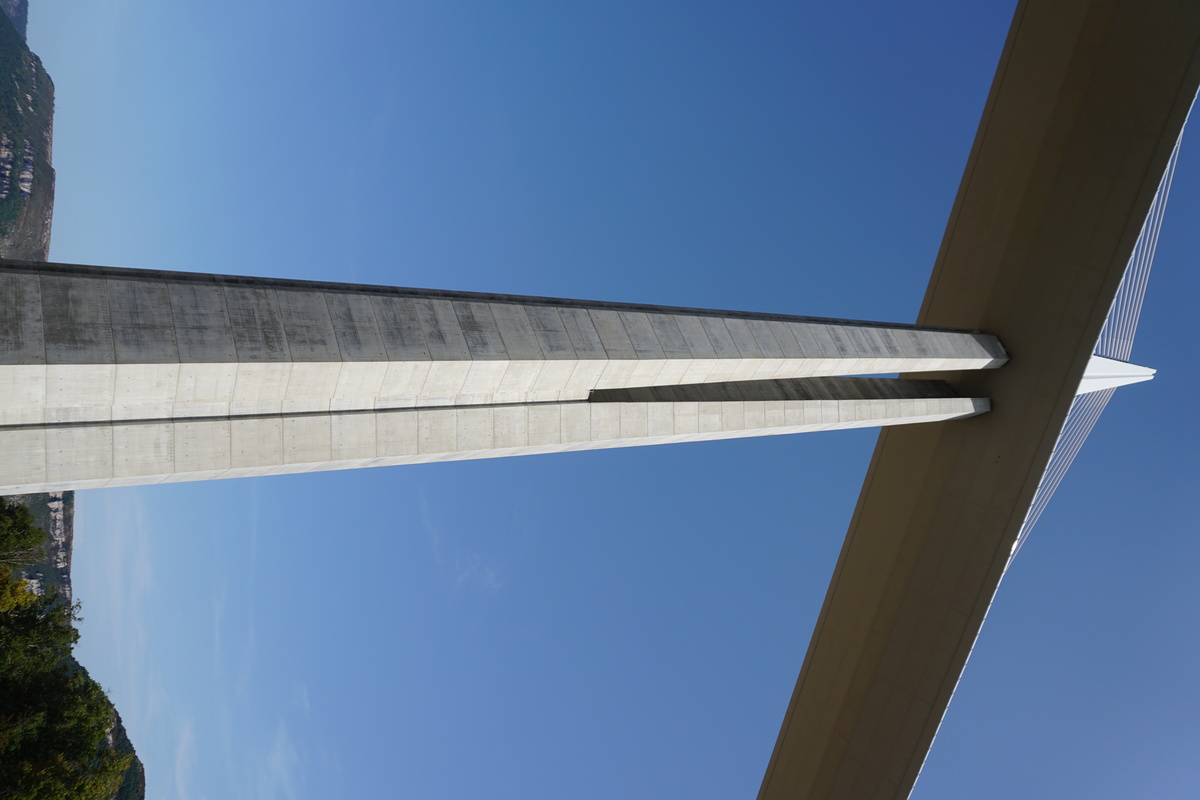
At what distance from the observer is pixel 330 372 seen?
500 inches

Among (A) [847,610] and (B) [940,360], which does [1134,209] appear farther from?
(A) [847,610]

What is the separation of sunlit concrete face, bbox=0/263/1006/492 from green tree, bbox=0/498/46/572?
19.2 meters

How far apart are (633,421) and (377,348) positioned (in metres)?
6.86

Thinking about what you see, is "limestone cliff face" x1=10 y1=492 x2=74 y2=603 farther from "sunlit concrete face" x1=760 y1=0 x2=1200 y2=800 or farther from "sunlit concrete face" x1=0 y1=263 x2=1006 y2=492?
"sunlit concrete face" x1=0 y1=263 x2=1006 y2=492

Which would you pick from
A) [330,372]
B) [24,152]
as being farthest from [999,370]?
A: [24,152]

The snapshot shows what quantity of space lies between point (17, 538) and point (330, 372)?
22.3 metres

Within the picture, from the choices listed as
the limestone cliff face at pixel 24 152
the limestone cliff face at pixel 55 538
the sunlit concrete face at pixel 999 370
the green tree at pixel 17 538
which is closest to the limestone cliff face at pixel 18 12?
the limestone cliff face at pixel 24 152

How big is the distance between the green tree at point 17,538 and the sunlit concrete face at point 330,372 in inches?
755

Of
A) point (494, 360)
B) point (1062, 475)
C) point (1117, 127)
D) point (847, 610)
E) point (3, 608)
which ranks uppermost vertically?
point (1117, 127)

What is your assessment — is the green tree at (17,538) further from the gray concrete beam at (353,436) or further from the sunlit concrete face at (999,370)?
the sunlit concrete face at (999,370)

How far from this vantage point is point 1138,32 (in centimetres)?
2395

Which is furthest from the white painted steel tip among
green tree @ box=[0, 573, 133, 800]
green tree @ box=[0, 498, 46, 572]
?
green tree @ box=[0, 498, 46, 572]

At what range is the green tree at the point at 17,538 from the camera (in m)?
27.2

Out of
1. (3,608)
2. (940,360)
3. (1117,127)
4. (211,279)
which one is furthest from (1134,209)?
(3,608)
